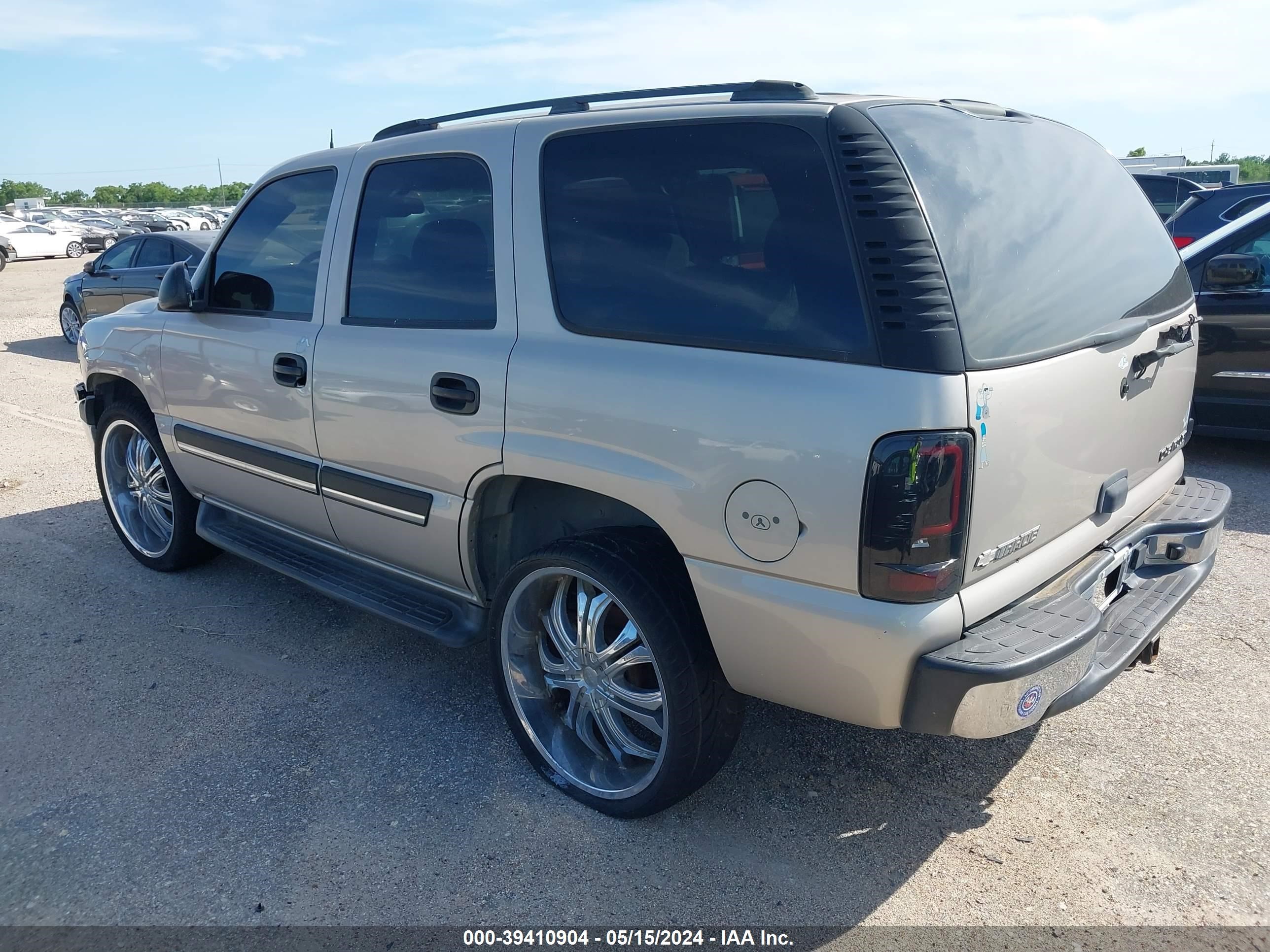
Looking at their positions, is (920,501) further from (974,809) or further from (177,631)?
(177,631)

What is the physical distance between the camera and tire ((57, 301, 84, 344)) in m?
13.3

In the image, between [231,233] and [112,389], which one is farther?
[112,389]

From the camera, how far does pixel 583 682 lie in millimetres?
3053

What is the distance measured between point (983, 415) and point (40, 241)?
3580cm

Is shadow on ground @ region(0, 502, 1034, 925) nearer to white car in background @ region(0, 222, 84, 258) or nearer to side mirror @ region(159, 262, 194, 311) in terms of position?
side mirror @ region(159, 262, 194, 311)

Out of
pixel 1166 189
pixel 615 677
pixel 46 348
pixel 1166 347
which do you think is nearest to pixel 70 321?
pixel 46 348

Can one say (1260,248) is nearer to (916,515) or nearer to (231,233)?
(916,515)

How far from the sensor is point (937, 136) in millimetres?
2486

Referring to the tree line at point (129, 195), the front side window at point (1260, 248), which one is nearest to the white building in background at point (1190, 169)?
the front side window at point (1260, 248)

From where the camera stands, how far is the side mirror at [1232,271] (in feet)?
17.6

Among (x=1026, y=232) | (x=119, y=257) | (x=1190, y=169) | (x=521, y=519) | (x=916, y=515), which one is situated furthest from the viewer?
(x=1190, y=169)

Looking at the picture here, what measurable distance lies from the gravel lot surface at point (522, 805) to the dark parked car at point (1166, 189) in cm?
1193

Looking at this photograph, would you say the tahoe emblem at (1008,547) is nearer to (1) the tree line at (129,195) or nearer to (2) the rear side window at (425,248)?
(2) the rear side window at (425,248)

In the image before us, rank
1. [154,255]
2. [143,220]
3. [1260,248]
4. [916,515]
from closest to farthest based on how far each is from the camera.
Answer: [916,515], [1260,248], [154,255], [143,220]
